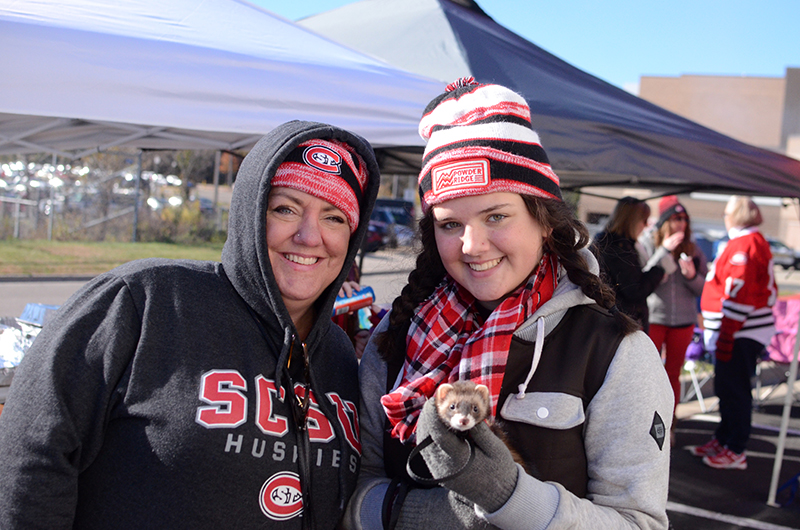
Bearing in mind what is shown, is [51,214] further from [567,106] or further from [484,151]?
[484,151]

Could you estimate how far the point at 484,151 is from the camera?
1455 mm

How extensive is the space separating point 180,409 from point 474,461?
68 centimetres

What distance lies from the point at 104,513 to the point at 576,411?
43.2 inches

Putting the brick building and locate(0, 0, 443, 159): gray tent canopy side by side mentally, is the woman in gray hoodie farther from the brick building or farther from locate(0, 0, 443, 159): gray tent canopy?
the brick building

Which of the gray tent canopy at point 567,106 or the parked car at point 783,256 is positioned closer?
the gray tent canopy at point 567,106

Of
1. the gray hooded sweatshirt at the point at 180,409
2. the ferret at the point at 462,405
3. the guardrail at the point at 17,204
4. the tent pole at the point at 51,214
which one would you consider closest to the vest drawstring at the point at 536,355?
the ferret at the point at 462,405

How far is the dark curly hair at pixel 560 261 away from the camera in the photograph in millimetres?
1487

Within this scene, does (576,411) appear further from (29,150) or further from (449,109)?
(29,150)

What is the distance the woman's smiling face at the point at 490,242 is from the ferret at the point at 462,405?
404 mm

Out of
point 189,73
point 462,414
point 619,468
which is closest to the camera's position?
point 462,414

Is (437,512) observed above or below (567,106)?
below

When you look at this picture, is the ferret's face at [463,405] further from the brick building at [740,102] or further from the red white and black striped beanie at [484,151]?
the brick building at [740,102]

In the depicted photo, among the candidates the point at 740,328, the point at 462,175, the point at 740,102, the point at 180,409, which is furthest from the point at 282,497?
the point at 740,102

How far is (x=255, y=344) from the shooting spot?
5.02 ft
